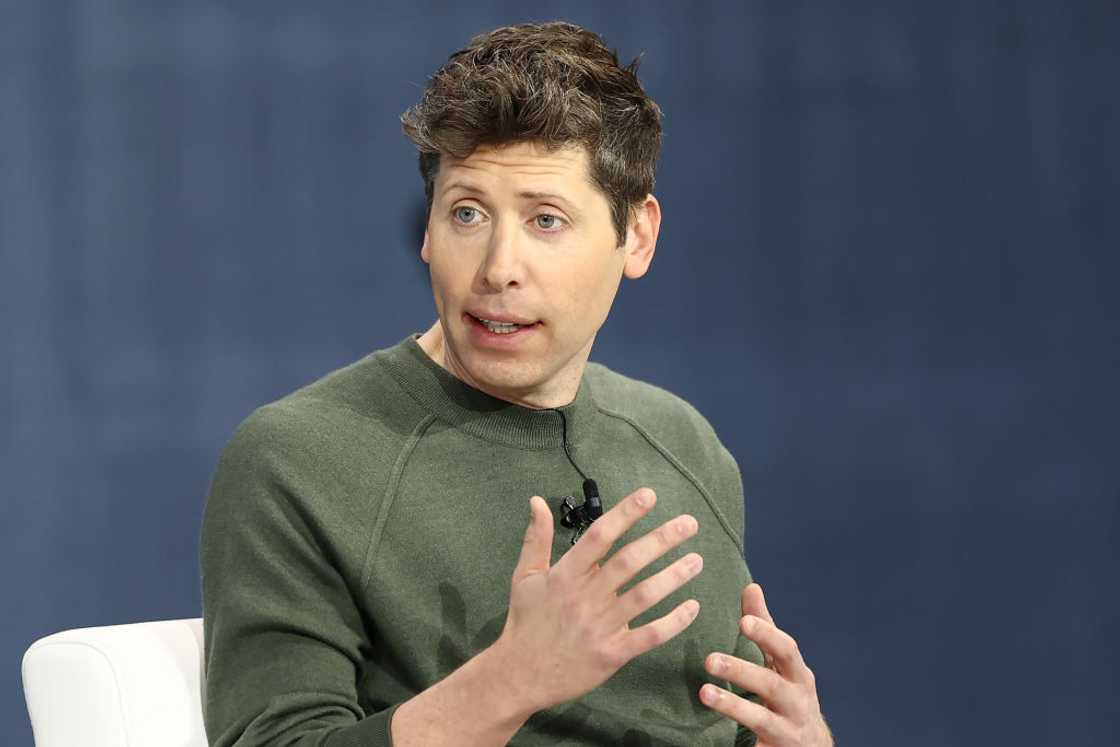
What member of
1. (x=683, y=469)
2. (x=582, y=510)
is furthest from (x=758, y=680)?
(x=683, y=469)

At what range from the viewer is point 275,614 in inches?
53.3

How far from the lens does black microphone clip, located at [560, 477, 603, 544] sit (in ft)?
5.05

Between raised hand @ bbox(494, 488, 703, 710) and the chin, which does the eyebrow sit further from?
raised hand @ bbox(494, 488, 703, 710)

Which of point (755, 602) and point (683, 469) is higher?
point (683, 469)

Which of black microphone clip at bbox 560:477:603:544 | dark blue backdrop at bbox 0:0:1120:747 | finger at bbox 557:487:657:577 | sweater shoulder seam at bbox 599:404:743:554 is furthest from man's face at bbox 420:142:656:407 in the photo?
dark blue backdrop at bbox 0:0:1120:747

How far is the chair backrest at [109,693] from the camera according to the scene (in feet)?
4.58

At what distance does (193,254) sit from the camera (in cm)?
222

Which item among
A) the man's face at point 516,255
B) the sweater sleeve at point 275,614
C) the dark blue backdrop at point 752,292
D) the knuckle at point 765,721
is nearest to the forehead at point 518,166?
the man's face at point 516,255

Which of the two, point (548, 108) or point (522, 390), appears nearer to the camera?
point (548, 108)

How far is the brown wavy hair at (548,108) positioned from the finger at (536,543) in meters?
0.40

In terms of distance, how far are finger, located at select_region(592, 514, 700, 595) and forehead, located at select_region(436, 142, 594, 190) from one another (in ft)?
1.36

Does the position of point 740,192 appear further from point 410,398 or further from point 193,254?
point 410,398

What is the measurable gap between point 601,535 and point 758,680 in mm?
334

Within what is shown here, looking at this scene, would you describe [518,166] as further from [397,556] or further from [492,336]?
[397,556]
